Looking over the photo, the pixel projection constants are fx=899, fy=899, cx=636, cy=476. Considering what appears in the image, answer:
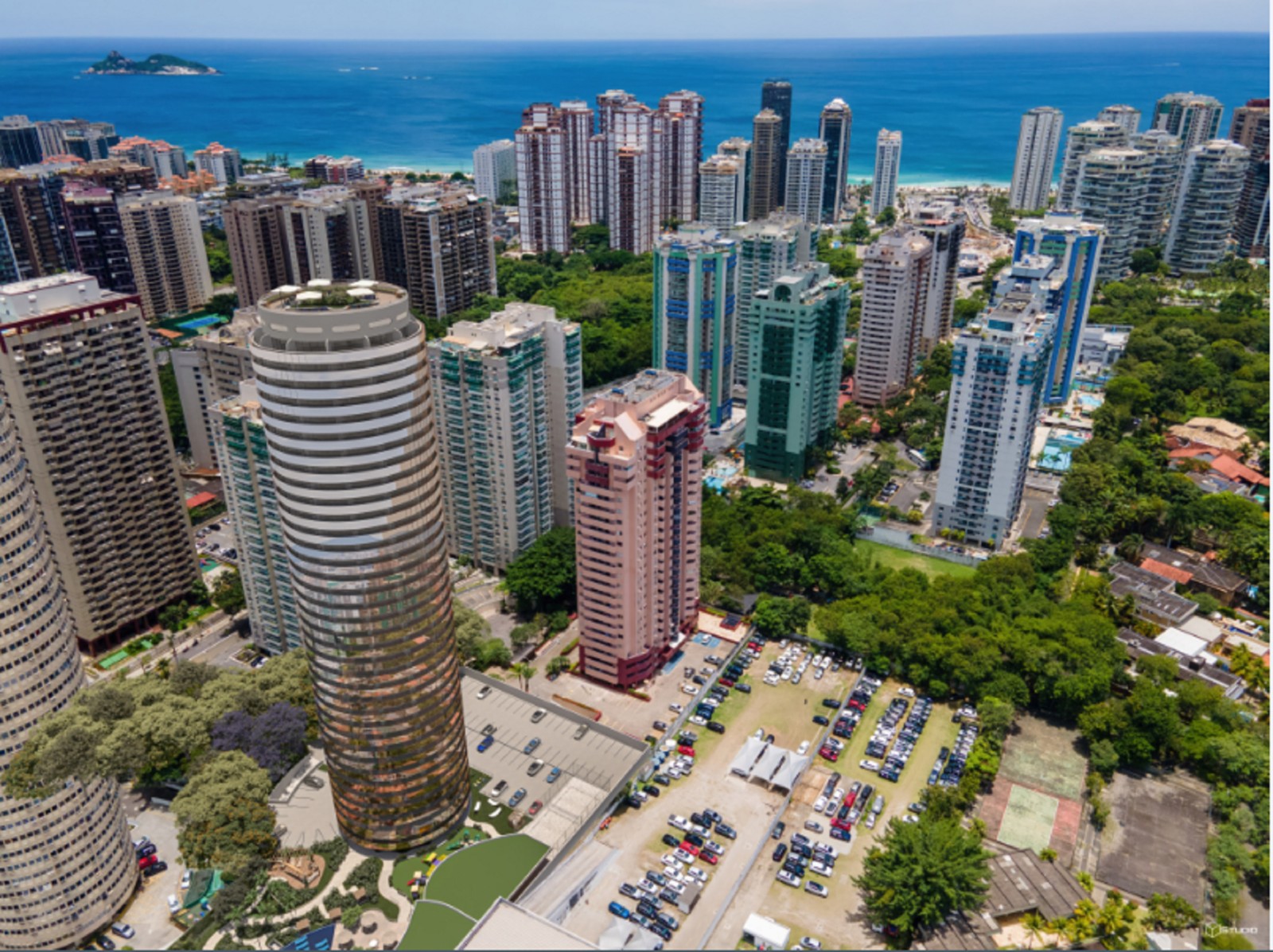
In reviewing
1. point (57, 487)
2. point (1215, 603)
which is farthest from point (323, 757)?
point (1215, 603)

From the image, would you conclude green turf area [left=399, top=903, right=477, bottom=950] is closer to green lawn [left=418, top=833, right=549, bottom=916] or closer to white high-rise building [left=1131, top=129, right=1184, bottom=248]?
green lawn [left=418, top=833, right=549, bottom=916]

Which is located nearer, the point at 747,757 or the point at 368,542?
the point at 368,542

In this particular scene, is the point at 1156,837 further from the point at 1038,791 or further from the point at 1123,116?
the point at 1123,116

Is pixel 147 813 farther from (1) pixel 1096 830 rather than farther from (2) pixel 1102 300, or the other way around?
(2) pixel 1102 300

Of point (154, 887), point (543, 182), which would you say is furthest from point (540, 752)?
point (543, 182)

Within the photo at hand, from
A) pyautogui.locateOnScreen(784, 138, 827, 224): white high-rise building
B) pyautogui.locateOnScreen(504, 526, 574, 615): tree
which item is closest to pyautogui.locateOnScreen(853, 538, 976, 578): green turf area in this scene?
pyautogui.locateOnScreen(504, 526, 574, 615): tree

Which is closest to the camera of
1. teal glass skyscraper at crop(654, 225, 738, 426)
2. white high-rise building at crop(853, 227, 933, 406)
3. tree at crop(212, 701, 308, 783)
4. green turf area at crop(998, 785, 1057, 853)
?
tree at crop(212, 701, 308, 783)
